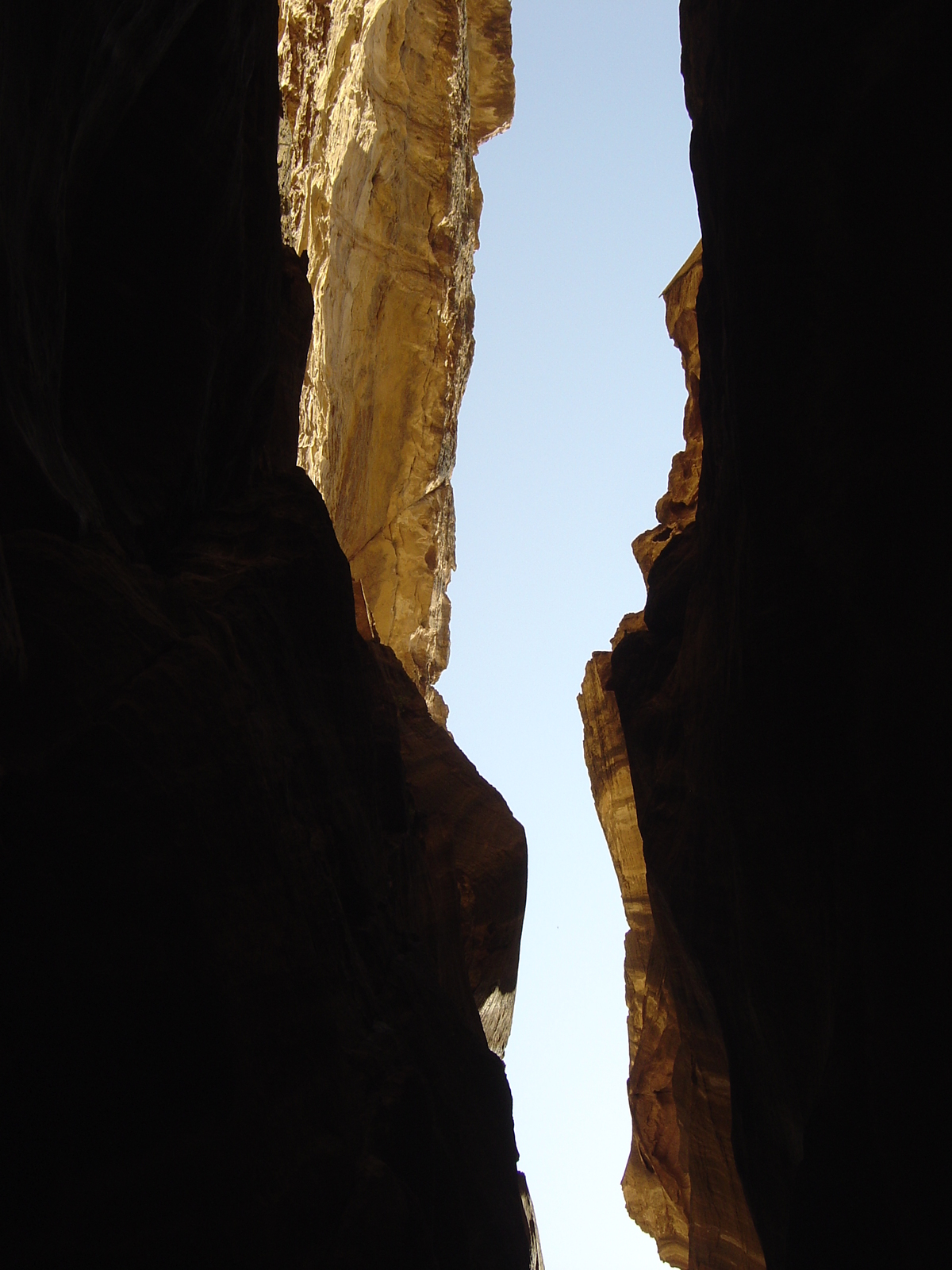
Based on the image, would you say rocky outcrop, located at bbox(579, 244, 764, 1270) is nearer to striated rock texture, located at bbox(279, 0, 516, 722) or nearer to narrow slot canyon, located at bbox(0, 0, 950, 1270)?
narrow slot canyon, located at bbox(0, 0, 950, 1270)

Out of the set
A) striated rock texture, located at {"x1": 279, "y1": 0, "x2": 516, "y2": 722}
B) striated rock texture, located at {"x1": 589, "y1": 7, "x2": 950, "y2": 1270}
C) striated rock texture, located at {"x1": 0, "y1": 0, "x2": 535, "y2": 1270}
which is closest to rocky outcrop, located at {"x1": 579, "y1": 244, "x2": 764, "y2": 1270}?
striated rock texture, located at {"x1": 589, "y1": 7, "x2": 950, "y2": 1270}

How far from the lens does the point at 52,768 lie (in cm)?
466

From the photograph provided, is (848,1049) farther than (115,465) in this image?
No

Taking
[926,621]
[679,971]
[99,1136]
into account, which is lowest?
[99,1136]

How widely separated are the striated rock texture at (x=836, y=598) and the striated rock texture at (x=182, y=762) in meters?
2.76

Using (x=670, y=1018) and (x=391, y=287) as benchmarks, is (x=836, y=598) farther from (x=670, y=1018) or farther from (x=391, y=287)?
(x=391, y=287)

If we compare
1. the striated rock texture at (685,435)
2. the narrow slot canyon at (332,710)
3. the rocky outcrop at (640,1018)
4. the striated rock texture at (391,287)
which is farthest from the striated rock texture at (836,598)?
the striated rock texture at (391,287)

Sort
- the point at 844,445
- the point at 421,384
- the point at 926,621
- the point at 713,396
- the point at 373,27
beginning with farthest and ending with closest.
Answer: the point at 421,384 → the point at 373,27 → the point at 713,396 → the point at 844,445 → the point at 926,621

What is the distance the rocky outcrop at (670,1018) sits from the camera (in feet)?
41.3

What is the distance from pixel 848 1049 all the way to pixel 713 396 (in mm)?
6204

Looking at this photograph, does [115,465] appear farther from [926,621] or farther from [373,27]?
[373,27]

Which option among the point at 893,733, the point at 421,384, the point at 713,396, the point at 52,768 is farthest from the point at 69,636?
the point at 421,384

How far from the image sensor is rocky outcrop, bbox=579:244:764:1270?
41.3 ft

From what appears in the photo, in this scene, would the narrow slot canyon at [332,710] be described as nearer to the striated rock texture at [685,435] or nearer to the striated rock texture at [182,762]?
the striated rock texture at [182,762]
